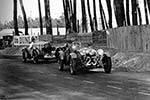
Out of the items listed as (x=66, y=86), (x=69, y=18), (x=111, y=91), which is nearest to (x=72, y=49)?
(x=66, y=86)

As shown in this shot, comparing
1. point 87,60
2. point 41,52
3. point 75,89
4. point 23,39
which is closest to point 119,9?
point 41,52

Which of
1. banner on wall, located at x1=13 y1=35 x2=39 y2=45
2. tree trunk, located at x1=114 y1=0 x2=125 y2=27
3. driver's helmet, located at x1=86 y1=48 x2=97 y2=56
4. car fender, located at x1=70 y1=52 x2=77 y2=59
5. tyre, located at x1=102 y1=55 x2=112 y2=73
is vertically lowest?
tyre, located at x1=102 y1=55 x2=112 y2=73

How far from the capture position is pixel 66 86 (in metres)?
10.8

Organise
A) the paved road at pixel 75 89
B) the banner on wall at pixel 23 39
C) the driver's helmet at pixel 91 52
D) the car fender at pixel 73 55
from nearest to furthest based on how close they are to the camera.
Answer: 1. the paved road at pixel 75 89
2. the car fender at pixel 73 55
3. the driver's helmet at pixel 91 52
4. the banner on wall at pixel 23 39

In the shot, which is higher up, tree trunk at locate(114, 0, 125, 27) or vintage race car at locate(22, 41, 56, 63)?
tree trunk at locate(114, 0, 125, 27)

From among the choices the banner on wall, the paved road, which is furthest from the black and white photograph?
the banner on wall

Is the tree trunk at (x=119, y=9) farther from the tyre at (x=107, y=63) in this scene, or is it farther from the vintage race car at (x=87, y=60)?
the tyre at (x=107, y=63)

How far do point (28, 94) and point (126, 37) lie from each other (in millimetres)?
13618

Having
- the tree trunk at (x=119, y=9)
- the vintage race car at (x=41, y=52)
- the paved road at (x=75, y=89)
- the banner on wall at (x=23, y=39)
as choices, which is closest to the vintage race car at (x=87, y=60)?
the paved road at (x=75, y=89)

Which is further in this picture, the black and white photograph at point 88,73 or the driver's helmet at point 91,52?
the driver's helmet at point 91,52

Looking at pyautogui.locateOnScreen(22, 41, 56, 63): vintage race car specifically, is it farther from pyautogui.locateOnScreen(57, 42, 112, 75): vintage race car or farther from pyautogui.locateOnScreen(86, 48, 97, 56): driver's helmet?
pyautogui.locateOnScreen(86, 48, 97, 56): driver's helmet

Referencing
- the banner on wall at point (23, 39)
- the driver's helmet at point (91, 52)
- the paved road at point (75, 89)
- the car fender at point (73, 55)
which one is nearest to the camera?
the paved road at point (75, 89)

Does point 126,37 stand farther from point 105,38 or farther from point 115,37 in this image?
point 105,38

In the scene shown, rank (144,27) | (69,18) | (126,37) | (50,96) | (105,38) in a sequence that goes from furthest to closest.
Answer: (69,18) → (105,38) → (126,37) → (144,27) → (50,96)
